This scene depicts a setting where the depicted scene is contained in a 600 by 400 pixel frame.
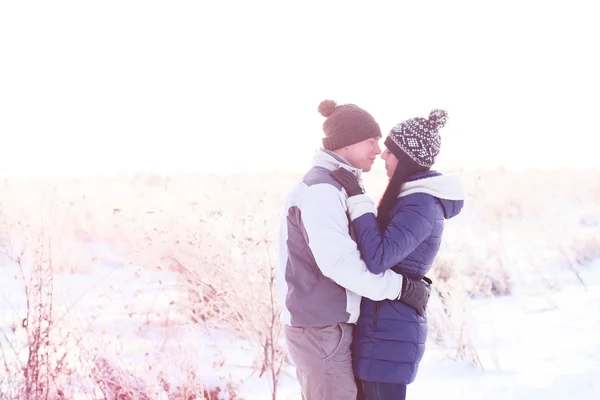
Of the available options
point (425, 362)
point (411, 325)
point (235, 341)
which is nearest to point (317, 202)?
point (411, 325)

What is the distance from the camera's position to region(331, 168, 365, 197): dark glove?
246 centimetres

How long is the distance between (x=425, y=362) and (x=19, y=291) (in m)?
4.11

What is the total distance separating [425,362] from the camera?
4.47 meters

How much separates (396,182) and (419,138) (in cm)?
22

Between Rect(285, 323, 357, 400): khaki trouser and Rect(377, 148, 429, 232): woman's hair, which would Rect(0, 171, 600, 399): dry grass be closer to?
Rect(285, 323, 357, 400): khaki trouser

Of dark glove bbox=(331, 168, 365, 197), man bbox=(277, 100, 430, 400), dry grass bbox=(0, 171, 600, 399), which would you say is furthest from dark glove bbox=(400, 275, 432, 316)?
dry grass bbox=(0, 171, 600, 399)

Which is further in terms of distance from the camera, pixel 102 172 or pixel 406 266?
pixel 102 172

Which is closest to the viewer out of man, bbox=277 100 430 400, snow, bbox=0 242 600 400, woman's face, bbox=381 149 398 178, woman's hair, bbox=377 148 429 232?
man, bbox=277 100 430 400

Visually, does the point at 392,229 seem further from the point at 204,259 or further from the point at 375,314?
the point at 204,259

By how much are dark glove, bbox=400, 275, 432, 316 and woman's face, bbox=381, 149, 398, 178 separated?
517 millimetres

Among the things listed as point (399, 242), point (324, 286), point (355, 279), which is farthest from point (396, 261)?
point (324, 286)

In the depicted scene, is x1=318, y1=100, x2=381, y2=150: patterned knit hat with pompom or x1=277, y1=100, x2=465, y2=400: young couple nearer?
x1=277, y1=100, x2=465, y2=400: young couple

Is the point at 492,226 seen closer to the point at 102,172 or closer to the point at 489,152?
the point at 102,172

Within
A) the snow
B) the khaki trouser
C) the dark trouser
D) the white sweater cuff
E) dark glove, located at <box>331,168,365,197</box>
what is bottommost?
the snow
